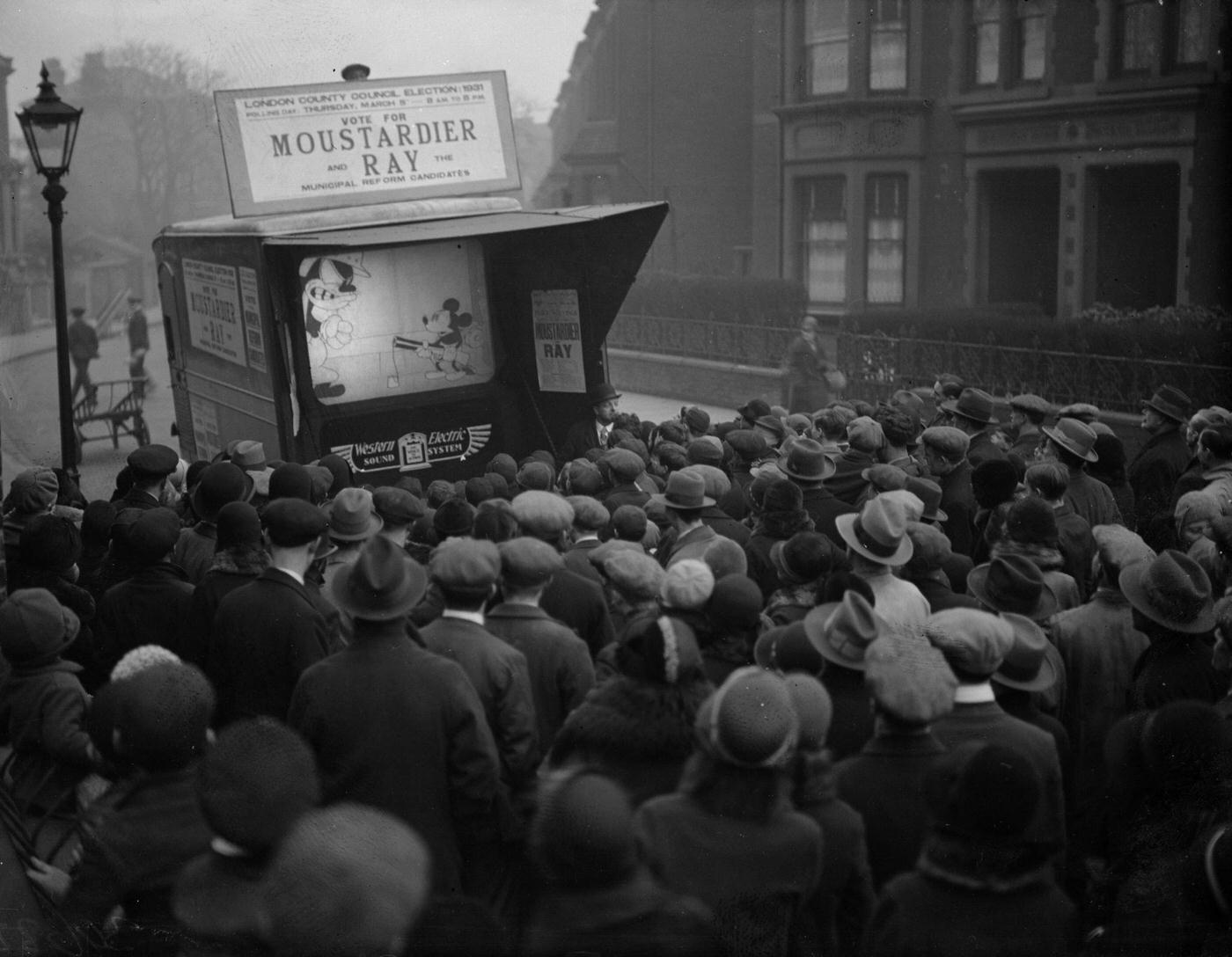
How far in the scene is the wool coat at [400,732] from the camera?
3.75 m

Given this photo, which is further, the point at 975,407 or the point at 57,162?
the point at 57,162

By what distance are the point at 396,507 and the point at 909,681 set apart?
9.72ft

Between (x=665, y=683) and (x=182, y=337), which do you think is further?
(x=182, y=337)

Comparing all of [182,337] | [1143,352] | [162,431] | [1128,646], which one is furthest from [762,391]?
[1128,646]

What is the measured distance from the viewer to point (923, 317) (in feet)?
59.7

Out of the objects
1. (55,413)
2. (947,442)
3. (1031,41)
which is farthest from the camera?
(1031,41)

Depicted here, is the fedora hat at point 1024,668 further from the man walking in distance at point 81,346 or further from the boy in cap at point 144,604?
the man walking in distance at point 81,346

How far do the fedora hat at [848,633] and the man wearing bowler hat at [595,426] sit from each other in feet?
20.9

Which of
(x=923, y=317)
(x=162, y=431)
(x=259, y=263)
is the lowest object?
(x=162, y=431)

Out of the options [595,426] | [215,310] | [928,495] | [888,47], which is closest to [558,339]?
[595,426]

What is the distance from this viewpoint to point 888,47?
22.8 m

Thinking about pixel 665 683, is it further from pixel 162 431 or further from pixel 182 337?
pixel 162 431

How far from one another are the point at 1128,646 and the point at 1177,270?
50.0 ft

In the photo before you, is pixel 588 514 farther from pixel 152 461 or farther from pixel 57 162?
pixel 57 162
